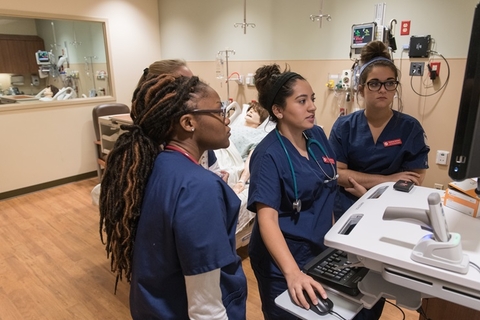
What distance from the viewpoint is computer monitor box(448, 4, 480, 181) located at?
2.15 ft

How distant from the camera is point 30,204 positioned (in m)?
3.85

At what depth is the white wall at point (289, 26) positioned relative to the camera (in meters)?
2.71

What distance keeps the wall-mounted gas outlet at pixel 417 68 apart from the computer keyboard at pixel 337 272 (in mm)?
2438

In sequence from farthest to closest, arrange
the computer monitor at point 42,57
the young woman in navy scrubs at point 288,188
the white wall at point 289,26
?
the computer monitor at point 42,57 < the white wall at point 289,26 < the young woman in navy scrubs at point 288,188

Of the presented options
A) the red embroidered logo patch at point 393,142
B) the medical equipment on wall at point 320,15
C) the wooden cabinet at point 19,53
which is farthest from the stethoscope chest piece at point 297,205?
the wooden cabinet at point 19,53

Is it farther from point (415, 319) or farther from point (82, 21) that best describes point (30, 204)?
point (415, 319)

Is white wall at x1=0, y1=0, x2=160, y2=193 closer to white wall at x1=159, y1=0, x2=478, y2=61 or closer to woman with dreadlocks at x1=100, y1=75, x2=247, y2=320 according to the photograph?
white wall at x1=159, y1=0, x2=478, y2=61

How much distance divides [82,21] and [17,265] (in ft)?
10.1

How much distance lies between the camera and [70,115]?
4.32 m

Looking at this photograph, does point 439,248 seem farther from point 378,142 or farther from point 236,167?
point 236,167

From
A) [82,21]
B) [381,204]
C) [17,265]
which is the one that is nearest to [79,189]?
[17,265]

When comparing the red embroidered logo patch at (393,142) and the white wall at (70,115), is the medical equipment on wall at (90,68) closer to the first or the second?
the white wall at (70,115)

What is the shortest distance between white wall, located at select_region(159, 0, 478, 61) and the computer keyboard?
245cm

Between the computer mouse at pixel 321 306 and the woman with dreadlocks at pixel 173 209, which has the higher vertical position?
the woman with dreadlocks at pixel 173 209
